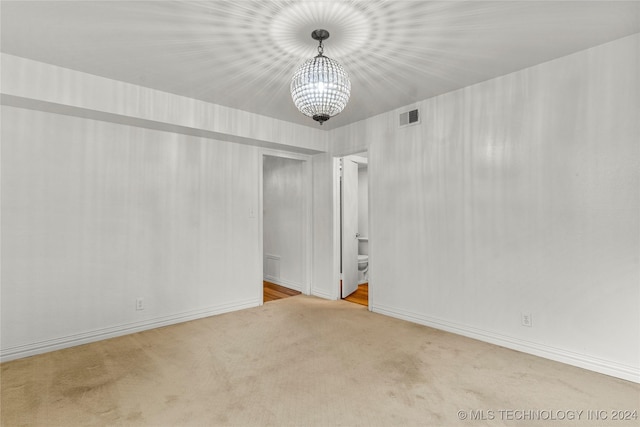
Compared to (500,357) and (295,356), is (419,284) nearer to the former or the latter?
(500,357)

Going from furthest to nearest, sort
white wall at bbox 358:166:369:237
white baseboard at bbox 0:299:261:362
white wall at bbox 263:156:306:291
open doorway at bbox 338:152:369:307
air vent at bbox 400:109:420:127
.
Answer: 1. white wall at bbox 358:166:369:237
2. white wall at bbox 263:156:306:291
3. open doorway at bbox 338:152:369:307
4. air vent at bbox 400:109:420:127
5. white baseboard at bbox 0:299:261:362

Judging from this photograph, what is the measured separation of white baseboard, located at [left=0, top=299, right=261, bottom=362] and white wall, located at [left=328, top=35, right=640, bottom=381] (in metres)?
2.18

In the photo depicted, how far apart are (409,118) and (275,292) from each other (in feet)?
10.9

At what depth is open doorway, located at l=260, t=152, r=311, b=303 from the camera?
16.3 feet

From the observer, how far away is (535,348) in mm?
2723

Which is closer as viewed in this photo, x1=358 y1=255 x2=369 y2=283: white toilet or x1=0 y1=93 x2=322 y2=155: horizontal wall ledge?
x1=0 y1=93 x2=322 y2=155: horizontal wall ledge

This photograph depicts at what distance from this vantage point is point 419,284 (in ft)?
11.8

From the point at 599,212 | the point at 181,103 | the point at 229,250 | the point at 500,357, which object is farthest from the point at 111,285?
the point at 599,212

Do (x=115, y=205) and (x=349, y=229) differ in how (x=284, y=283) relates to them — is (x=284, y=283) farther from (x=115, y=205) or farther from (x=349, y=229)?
(x=115, y=205)

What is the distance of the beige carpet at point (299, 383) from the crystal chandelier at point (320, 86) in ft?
6.39

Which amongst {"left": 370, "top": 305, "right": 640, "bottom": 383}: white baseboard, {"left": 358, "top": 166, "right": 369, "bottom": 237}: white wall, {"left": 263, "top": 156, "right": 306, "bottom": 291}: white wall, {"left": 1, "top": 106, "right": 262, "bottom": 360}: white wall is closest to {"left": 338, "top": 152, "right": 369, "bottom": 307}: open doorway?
{"left": 263, "top": 156, "right": 306, "bottom": 291}: white wall

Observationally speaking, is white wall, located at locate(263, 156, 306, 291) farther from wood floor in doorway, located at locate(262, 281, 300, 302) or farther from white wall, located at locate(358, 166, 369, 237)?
white wall, located at locate(358, 166, 369, 237)

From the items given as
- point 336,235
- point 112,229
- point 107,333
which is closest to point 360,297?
point 336,235

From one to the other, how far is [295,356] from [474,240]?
2045 mm
